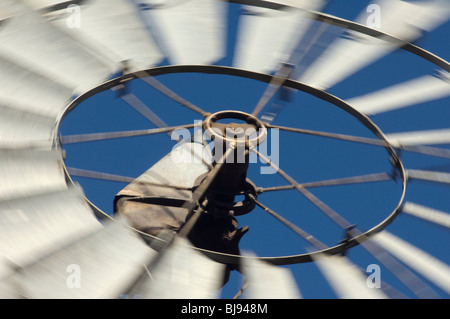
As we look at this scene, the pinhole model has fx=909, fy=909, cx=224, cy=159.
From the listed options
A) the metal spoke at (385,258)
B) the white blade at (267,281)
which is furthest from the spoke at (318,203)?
the white blade at (267,281)

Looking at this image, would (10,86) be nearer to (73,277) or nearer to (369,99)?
(73,277)

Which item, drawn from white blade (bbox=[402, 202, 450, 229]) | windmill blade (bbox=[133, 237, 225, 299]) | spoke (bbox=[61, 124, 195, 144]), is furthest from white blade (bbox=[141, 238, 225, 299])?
white blade (bbox=[402, 202, 450, 229])

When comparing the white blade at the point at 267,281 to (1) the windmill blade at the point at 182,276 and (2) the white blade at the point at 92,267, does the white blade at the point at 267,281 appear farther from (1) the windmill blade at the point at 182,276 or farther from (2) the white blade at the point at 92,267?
(2) the white blade at the point at 92,267

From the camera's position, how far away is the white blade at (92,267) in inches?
172

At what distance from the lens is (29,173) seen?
5211 millimetres

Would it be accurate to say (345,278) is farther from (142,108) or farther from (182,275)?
(142,108)

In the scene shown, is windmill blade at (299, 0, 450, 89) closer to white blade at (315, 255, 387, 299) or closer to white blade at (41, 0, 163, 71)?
white blade at (41, 0, 163, 71)

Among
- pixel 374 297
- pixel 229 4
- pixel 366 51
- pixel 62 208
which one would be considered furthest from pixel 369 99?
pixel 62 208

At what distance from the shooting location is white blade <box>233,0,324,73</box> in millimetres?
6516

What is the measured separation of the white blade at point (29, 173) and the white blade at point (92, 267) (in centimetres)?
45

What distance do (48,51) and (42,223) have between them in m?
1.56

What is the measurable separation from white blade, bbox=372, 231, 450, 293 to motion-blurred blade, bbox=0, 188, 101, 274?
5.68ft

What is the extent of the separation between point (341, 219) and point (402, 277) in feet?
1.65
